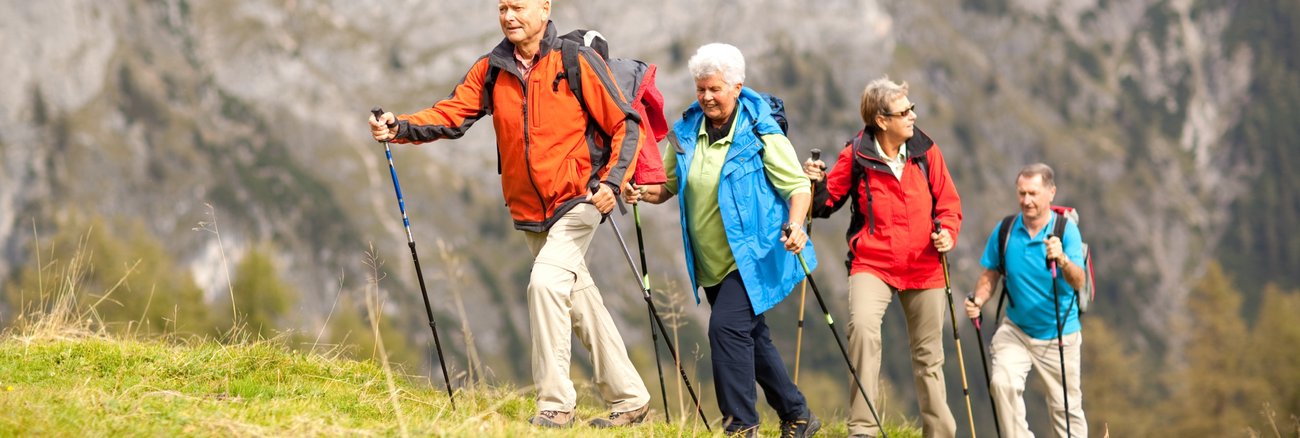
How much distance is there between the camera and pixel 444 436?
266 inches

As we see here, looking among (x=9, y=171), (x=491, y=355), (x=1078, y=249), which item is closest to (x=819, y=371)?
(x=491, y=355)

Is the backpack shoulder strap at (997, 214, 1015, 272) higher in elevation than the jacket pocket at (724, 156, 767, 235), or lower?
lower

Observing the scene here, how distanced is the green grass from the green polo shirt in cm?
119

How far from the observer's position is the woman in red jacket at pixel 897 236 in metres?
9.94

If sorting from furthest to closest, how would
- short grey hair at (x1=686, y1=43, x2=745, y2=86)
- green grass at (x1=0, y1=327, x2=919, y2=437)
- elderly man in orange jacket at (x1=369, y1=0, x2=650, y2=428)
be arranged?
short grey hair at (x1=686, y1=43, x2=745, y2=86) → elderly man in orange jacket at (x1=369, y1=0, x2=650, y2=428) → green grass at (x1=0, y1=327, x2=919, y2=437)

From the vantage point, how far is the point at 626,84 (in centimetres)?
932

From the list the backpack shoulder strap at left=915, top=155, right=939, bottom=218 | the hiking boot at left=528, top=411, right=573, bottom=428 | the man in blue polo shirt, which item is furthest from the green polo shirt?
the man in blue polo shirt

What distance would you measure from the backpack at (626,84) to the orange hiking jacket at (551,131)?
1.9 inches

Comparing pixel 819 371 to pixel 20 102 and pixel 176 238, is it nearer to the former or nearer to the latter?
pixel 176 238

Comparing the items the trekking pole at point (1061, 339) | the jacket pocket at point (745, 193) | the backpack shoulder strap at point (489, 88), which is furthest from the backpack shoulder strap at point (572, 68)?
the trekking pole at point (1061, 339)

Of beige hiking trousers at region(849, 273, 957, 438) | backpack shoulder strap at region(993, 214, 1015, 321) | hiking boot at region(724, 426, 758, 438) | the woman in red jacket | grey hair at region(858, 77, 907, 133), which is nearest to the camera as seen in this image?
hiking boot at region(724, 426, 758, 438)

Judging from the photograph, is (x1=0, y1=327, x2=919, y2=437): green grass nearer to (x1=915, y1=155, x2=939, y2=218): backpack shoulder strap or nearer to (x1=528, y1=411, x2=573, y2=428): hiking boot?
(x1=528, y1=411, x2=573, y2=428): hiking boot

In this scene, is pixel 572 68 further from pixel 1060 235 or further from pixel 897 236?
pixel 1060 235

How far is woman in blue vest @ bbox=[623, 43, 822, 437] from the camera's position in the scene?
9266 millimetres
